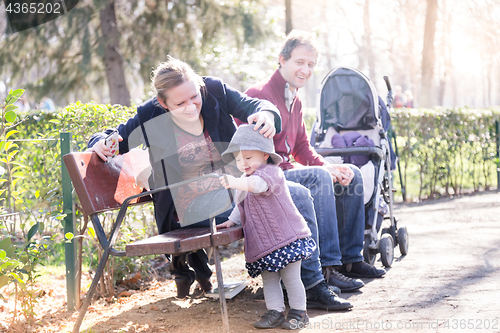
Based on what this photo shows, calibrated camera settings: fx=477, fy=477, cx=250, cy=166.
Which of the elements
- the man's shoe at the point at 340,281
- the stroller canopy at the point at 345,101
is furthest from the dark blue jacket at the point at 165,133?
the stroller canopy at the point at 345,101

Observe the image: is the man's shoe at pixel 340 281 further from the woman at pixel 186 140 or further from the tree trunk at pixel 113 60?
the tree trunk at pixel 113 60

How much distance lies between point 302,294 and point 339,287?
0.69 meters

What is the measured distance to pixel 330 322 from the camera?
9.09 feet

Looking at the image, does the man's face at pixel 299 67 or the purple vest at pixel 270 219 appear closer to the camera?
the purple vest at pixel 270 219

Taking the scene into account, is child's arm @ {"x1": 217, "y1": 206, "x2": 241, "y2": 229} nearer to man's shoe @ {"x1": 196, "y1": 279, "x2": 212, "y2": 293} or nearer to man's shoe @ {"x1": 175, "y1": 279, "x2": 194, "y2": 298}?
man's shoe @ {"x1": 175, "y1": 279, "x2": 194, "y2": 298}

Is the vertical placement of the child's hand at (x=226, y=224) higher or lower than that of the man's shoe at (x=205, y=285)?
higher

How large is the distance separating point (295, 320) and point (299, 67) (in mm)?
1908

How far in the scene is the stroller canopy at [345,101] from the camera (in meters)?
4.66

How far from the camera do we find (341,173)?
3457 millimetres

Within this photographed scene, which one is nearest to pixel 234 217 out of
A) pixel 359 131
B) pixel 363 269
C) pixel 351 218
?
pixel 351 218

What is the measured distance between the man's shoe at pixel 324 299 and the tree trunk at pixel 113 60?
8.19 m

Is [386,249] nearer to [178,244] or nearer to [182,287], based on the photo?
[182,287]

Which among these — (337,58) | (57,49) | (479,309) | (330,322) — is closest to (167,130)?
(330,322)

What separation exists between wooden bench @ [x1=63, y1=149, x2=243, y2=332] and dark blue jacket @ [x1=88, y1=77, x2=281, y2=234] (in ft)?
0.51
